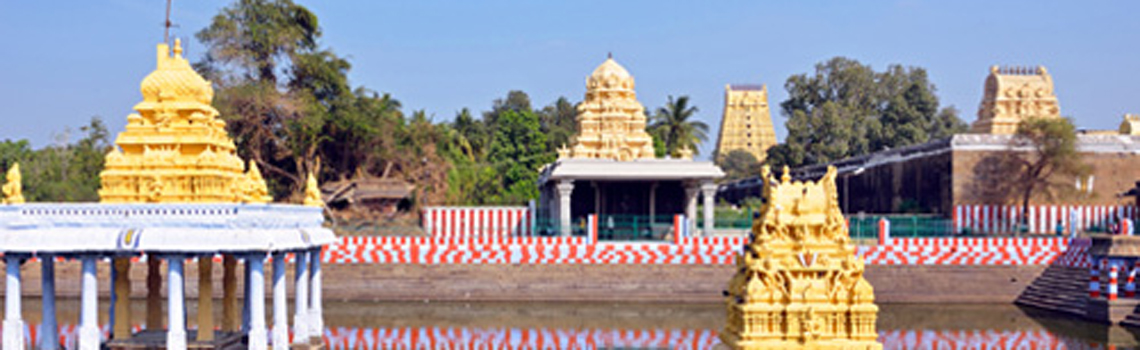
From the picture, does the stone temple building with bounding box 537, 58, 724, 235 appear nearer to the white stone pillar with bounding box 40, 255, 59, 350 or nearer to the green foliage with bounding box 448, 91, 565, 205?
the green foliage with bounding box 448, 91, 565, 205

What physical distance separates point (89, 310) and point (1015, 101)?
111ft

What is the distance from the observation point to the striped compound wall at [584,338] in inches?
813

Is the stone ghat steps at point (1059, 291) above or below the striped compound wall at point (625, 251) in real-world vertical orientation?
below

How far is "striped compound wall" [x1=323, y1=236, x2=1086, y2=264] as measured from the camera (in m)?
28.6

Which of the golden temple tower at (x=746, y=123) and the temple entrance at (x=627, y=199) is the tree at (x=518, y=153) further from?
the golden temple tower at (x=746, y=123)

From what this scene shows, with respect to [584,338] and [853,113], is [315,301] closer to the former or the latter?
[584,338]

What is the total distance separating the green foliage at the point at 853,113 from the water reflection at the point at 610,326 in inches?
957

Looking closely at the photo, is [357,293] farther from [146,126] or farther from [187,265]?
[146,126]

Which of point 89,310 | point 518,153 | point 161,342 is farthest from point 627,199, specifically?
point 89,310

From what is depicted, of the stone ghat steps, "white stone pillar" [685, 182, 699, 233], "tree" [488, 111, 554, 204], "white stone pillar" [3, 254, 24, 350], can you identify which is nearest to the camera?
"white stone pillar" [3, 254, 24, 350]

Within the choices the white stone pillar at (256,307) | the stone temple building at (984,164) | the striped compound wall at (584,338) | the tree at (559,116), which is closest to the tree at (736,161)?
the tree at (559,116)

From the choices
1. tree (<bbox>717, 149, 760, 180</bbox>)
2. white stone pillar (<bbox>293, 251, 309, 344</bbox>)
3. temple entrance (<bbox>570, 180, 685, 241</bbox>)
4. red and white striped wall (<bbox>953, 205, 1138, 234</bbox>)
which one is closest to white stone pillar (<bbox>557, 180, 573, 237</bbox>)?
temple entrance (<bbox>570, 180, 685, 241</bbox>)

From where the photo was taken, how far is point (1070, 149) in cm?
3638

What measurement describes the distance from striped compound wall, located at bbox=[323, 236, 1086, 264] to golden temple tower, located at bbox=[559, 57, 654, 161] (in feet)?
26.3
